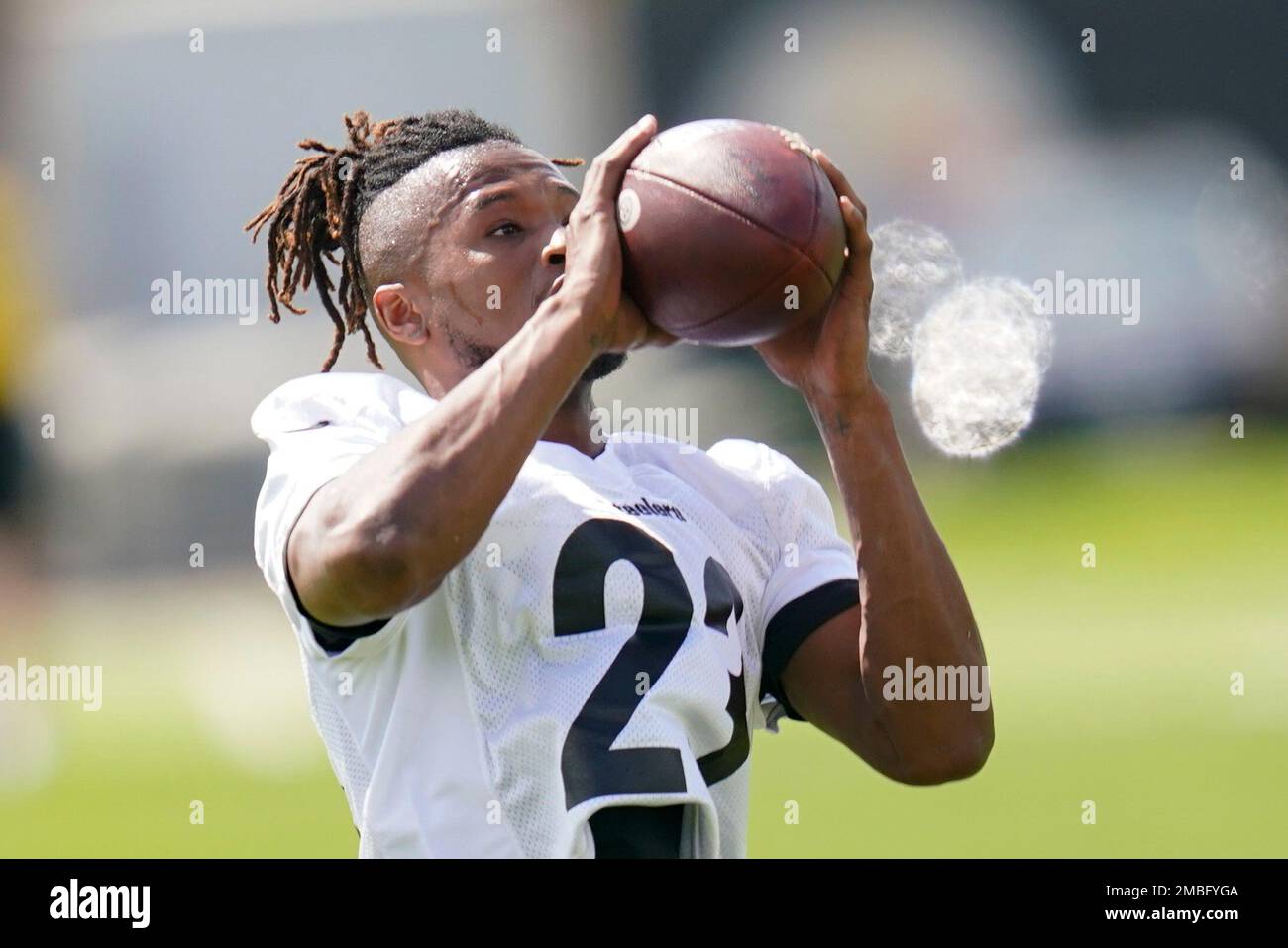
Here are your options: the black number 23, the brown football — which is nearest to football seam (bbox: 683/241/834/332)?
the brown football

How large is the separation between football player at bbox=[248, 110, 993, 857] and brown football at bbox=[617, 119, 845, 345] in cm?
4

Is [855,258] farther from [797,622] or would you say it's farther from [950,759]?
[950,759]

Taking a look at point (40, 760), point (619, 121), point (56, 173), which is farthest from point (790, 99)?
point (40, 760)

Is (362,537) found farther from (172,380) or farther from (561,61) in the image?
A: (561,61)

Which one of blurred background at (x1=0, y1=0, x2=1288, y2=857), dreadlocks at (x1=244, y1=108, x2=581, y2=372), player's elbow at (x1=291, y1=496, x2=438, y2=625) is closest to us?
player's elbow at (x1=291, y1=496, x2=438, y2=625)

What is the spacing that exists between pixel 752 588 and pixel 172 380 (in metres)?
11.5

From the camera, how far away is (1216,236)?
44.0 feet

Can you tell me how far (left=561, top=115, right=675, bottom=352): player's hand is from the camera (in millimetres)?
2451

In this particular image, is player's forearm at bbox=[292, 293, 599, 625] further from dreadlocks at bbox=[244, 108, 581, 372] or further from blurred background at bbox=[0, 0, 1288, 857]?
blurred background at bbox=[0, 0, 1288, 857]

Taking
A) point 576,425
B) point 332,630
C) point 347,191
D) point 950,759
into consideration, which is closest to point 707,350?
point 347,191

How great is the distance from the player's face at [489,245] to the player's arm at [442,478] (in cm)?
37

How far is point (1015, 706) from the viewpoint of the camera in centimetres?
939

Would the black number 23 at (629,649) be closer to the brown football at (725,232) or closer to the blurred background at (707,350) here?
the brown football at (725,232)
